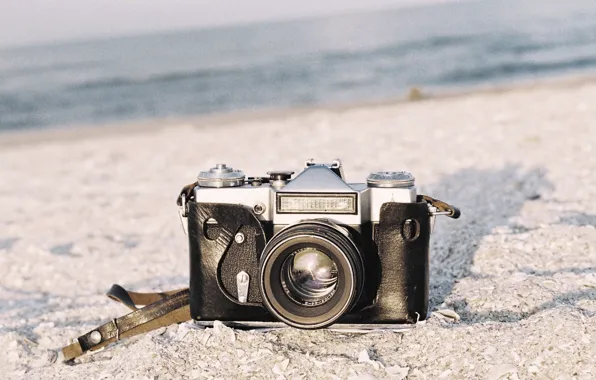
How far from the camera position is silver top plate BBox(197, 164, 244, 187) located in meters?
2.15

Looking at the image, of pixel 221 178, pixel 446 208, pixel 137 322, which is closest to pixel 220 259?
pixel 221 178

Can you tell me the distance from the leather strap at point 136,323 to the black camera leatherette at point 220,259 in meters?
0.18

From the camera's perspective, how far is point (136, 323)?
2348mm

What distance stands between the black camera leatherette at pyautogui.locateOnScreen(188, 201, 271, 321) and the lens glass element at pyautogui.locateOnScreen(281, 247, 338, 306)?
0.13 m

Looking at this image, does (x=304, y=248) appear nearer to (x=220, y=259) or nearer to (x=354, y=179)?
(x=220, y=259)

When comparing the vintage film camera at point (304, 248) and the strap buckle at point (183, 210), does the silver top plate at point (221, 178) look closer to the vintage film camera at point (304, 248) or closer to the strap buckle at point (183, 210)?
the vintage film camera at point (304, 248)

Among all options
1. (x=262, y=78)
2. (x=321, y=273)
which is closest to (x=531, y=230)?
(x=321, y=273)

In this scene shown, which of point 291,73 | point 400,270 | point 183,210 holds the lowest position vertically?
point 400,270

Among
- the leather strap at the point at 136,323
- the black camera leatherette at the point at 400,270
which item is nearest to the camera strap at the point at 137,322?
the leather strap at the point at 136,323

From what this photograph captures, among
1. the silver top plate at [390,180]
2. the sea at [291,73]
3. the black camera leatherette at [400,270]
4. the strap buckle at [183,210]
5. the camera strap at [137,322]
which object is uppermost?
the sea at [291,73]

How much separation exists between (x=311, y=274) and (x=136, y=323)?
0.62 metres

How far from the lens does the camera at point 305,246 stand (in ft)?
6.48

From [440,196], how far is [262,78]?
10300 mm

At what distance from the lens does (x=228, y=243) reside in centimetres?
214
